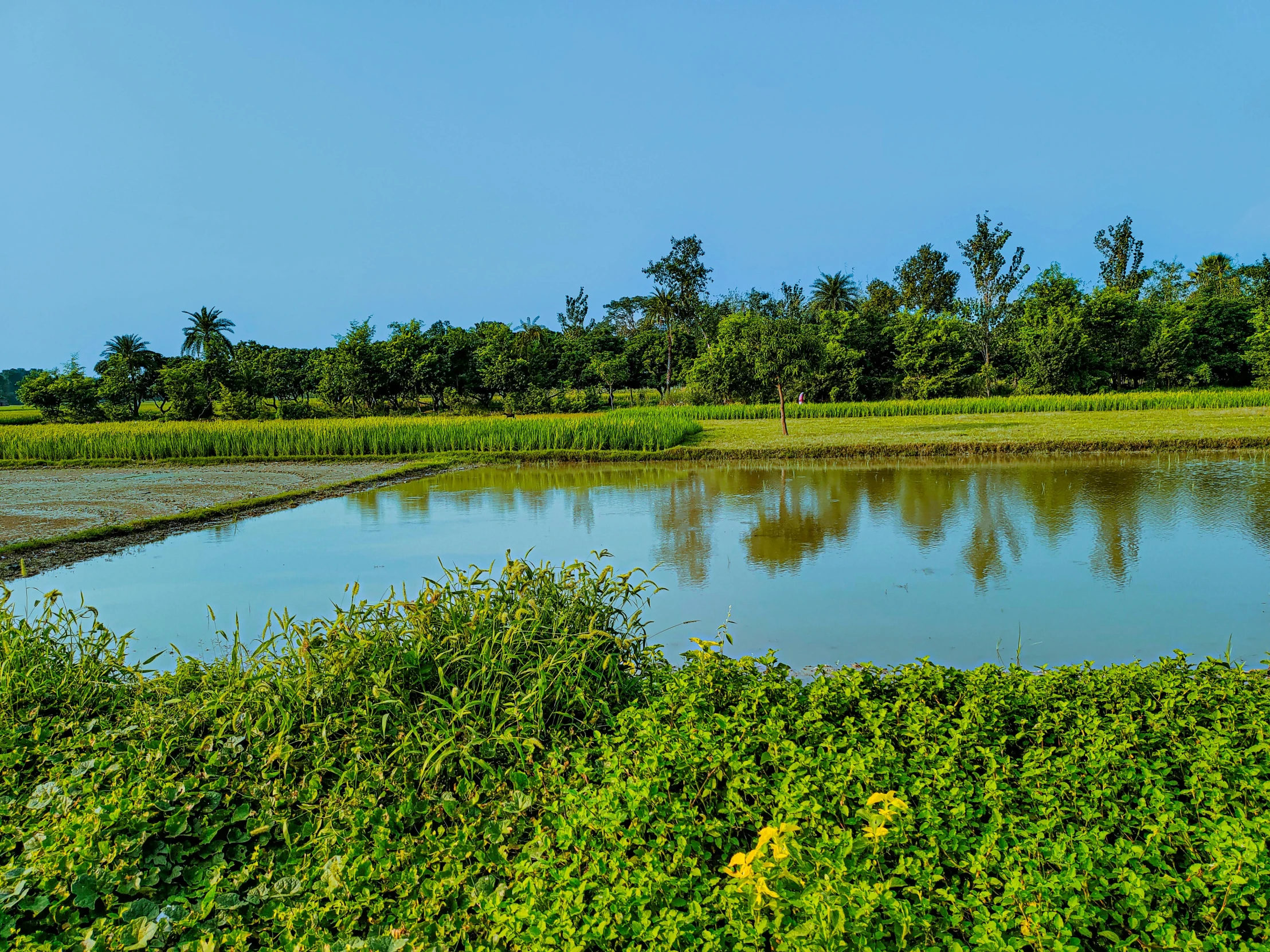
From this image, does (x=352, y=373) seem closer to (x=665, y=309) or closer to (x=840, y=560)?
(x=665, y=309)

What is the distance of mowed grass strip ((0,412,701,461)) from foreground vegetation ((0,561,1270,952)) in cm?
1576

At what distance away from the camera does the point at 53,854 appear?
7.18ft

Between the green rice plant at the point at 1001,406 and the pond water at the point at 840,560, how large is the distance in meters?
15.7

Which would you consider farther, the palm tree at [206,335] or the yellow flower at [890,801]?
the palm tree at [206,335]

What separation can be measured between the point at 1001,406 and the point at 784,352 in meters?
11.6

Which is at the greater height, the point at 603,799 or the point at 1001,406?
the point at 603,799

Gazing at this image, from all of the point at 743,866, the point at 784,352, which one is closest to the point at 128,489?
the point at 784,352

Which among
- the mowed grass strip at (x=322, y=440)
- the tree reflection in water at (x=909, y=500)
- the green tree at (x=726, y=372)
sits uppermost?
the green tree at (x=726, y=372)

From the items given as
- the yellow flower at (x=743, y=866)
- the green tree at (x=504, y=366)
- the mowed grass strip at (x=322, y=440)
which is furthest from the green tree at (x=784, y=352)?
the yellow flower at (x=743, y=866)

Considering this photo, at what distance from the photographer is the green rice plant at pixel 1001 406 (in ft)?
86.8

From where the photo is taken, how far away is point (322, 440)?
2002cm

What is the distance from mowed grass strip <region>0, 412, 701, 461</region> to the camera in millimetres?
19078

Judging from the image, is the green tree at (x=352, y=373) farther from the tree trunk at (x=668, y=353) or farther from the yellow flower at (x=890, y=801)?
the yellow flower at (x=890, y=801)

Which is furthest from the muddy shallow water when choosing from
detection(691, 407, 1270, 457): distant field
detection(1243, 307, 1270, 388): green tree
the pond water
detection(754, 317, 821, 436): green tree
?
detection(1243, 307, 1270, 388): green tree
